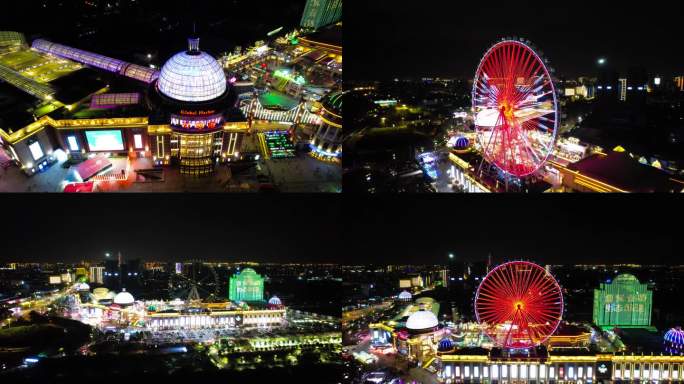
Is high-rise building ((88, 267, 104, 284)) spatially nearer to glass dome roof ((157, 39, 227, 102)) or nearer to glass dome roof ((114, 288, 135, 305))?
glass dome roof ((114, 288, 135, 305))

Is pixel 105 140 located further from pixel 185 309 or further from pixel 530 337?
pixel 530 337

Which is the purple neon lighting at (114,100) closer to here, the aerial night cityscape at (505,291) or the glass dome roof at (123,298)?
the glass dome roof at (123,298)

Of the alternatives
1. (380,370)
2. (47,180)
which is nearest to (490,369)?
(380,370)

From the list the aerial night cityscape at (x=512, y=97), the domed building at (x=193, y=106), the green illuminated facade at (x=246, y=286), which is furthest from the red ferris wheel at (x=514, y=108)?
the green illuminated facade at (x=246, y=286)

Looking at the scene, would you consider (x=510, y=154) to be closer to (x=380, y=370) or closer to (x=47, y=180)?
(x=380, y=370)

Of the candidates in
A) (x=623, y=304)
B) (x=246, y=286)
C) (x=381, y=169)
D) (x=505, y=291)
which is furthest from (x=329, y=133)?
(x=623, y=304)

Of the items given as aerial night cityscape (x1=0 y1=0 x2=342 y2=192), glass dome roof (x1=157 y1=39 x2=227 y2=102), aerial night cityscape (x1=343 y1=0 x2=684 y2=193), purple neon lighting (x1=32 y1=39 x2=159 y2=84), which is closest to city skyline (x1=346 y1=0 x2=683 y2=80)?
aerial night cityscape (x1=343 y1=0 x2=684 y2=193)
